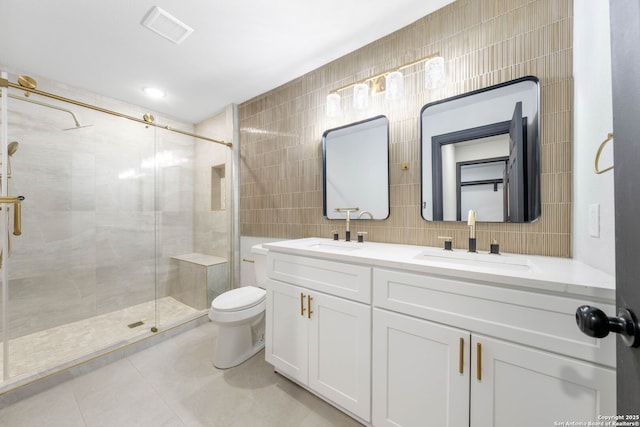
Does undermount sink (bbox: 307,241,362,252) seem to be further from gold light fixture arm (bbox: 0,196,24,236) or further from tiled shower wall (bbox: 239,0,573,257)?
gold light fixture arm (bbox: 0,196,24,236)

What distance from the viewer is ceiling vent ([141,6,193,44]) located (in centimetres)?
152

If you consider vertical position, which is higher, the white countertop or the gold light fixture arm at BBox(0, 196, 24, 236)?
the gold light fixture arm at BBox(0, 196, 24, 236)

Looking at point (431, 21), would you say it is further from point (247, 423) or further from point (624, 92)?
point (247, 423)

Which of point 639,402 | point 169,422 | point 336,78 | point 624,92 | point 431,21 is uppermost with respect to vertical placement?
point 431,21

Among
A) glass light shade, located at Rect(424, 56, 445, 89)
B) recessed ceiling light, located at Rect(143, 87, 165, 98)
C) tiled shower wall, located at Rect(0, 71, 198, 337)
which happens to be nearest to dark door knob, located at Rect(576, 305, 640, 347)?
glass light shade, located at Rect(424, 56, 445, 89)

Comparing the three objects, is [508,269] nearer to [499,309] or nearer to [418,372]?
[499,309]

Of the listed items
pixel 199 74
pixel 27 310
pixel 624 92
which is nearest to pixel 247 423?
pixel 624 92

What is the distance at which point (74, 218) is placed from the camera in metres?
2.26

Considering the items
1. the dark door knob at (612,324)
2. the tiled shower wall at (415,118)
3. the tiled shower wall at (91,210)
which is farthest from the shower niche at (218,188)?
the dark door knob at (612,324)

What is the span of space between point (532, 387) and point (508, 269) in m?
0.43

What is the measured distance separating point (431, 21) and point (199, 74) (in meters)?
1.94

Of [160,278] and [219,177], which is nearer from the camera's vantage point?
[160,278]

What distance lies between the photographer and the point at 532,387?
80cm

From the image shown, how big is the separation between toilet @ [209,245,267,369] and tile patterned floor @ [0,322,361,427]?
0.08 m
